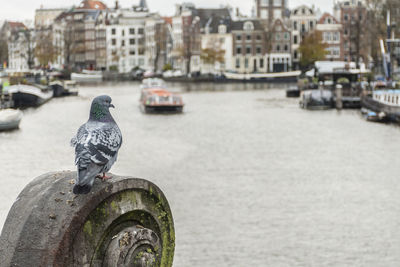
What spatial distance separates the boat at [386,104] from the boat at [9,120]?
22098 millimetres

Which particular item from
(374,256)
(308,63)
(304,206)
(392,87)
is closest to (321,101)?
(392,87)

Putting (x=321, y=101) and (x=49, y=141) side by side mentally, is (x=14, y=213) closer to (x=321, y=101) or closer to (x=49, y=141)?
(x=49, y=141)

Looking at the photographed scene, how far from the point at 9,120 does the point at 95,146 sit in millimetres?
38864

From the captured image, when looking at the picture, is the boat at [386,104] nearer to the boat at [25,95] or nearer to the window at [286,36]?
the boat at [25,95]

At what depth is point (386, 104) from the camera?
2026 inches

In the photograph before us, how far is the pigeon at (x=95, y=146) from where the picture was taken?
23.6ft

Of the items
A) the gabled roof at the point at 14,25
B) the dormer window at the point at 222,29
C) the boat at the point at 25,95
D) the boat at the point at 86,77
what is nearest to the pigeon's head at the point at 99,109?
the boat at the point at 25,95

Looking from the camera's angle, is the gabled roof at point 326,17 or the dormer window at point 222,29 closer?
the gabled roof at point 326,17

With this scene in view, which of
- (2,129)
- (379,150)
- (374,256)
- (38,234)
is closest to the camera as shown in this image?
(38,234)

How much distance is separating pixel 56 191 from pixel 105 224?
53cm

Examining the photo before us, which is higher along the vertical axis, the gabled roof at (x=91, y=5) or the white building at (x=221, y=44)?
the gabled roof at (x=91, y=5)

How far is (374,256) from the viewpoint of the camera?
17734mm

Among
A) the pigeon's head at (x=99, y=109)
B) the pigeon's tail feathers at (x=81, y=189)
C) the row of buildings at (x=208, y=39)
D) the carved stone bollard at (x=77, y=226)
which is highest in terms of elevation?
the row of buildings at (x=208, y=39)

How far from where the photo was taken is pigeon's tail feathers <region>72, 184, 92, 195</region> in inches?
282
